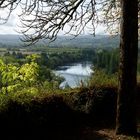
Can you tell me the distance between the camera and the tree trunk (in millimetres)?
8477

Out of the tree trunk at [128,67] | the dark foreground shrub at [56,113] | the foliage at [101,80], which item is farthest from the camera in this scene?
the foliage at [101,80]

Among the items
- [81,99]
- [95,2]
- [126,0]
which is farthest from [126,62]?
[95,2]

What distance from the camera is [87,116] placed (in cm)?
1029

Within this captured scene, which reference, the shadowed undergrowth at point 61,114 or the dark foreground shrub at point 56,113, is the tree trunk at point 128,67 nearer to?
the shadowed undergrowth at point 61,114

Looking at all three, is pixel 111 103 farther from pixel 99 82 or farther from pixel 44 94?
pixel 44 94

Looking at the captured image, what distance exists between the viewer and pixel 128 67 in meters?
8.61

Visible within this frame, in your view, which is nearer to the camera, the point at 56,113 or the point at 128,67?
the point at 128,67

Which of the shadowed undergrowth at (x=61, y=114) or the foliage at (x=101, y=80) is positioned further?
the foliage at (x=101, y=80)

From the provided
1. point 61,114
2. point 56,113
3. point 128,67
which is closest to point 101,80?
point 61,114

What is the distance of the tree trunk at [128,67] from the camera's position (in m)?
8.48

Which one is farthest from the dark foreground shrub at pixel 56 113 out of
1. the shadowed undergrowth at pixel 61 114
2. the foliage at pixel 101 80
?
the foliage at pixel 101 80

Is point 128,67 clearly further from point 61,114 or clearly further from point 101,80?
point 101,80

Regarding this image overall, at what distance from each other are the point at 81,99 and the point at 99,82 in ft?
3.59

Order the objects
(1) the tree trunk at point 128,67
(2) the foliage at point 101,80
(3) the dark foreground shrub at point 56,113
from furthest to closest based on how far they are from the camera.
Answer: (2) the foliage at point 101,80
(1) the tree trunk at point 128,67
(3) the dark foreground shrub at point 56,113
